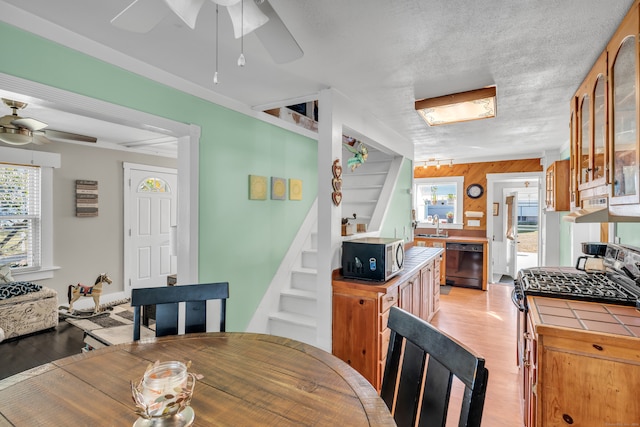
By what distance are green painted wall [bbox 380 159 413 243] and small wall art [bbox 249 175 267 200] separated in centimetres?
148

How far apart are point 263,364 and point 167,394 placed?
18.2 inches

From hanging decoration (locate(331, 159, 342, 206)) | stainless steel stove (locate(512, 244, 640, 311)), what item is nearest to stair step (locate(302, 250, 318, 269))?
hanging decoration (locate(331, 159, 342, 206))

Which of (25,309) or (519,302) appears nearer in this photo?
(519,302)

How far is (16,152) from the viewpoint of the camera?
393 cm

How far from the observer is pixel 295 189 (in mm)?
3656

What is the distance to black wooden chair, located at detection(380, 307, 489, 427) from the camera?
85cm

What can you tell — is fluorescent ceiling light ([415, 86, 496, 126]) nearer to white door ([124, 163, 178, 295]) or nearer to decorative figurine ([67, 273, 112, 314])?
white door ([124, 163, 178, 295])

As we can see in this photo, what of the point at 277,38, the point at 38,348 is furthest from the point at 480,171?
the point at 38,348

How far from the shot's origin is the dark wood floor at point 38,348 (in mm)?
2891

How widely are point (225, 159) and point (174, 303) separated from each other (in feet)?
4.78

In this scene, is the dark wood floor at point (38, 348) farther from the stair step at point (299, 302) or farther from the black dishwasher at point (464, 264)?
the black dishwasher at point (464, 264)

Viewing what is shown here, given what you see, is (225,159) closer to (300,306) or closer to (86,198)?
(300,306)

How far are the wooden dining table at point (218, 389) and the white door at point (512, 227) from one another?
6140mm

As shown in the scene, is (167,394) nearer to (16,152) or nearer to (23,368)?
(23,368)
